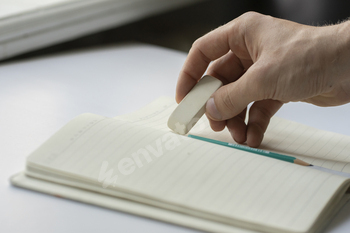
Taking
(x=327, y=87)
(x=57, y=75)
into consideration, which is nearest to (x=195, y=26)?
(x=57, y=75)

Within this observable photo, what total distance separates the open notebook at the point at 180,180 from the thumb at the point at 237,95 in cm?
12

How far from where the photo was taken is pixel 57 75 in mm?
1057

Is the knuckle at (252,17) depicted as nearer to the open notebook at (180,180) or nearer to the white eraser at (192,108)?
the white eraser at (192,108)

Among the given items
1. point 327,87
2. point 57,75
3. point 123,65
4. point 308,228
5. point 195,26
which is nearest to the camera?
point 308,228

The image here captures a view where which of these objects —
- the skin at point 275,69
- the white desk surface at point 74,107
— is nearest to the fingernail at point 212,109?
the skin at point 275,69

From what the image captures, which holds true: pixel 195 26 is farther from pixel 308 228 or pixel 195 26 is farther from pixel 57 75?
pixel 308 228

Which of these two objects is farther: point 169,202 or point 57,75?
point 57,75

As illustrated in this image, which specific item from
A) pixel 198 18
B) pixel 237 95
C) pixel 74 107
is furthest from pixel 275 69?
pixel 198 18

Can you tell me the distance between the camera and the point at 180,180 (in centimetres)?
50

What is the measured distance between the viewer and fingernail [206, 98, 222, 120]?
67 cm

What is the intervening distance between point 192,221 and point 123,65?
77 cm

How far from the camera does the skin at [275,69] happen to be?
2.01 feet

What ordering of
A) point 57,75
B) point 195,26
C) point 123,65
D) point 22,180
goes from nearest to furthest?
point 22,180 → point 57,75 → point 123,65 → point 195,26

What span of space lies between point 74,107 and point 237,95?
15.5 inches
